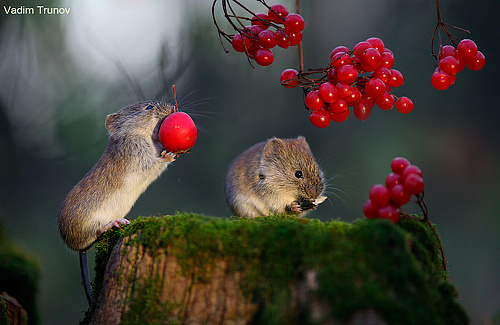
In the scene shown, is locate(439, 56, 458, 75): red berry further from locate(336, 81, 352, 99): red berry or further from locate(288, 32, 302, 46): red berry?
locate(288, 32, 302, 46): red berry

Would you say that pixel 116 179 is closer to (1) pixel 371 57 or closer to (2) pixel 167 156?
(2) pixel 167 156

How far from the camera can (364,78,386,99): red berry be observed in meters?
2.26

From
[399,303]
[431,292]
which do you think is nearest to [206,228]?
[399,303]

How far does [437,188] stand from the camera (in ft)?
23.7

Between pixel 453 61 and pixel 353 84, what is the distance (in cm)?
60

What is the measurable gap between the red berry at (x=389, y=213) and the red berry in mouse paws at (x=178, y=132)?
1431mm

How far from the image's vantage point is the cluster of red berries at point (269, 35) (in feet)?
7.88

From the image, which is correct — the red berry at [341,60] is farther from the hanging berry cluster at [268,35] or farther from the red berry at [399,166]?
the red berry at [399,166]

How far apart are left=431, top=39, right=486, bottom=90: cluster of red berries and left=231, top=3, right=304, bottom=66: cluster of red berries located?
873mm

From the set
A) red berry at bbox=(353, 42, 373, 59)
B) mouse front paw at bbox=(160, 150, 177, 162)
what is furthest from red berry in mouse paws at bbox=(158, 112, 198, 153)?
red berry at bbox=(353, 42, 373, 59)

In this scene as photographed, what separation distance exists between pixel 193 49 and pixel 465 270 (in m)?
5.92

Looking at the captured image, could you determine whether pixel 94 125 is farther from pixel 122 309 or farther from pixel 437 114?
pixel 437 114

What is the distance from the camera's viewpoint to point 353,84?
2.41 m

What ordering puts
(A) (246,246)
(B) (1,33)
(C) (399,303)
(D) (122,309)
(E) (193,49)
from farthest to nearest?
1. (E) (193,49)
2. (B) (1,33)
3. (D) (122,309)
4. (A) (246,246)
5. (C) (399,303)
